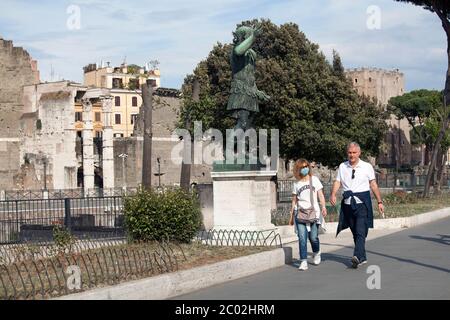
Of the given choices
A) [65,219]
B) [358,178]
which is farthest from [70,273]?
[65,219]

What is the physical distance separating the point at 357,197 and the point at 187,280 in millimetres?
2937

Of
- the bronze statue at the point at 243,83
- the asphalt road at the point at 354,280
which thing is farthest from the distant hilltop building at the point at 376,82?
the asphalt road at the point at 354,280

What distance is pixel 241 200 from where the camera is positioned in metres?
13.1

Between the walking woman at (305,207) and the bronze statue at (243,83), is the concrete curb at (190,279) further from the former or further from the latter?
the bronze statue at (243,83)

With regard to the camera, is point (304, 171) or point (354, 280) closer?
point (354, 280)

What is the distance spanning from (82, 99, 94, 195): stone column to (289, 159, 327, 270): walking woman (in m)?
53.2

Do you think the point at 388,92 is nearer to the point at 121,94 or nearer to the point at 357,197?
the point at 121,94

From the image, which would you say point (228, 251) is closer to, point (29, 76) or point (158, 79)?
point (29, 76)

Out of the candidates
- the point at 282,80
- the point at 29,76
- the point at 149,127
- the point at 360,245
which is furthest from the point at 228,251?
the point at 29,76

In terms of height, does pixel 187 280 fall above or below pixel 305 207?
below

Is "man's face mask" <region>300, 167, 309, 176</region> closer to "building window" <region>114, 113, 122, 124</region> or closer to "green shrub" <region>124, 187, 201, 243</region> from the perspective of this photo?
"green shrub" <region>124, 187, 201, 243</region>

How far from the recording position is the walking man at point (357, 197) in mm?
10523

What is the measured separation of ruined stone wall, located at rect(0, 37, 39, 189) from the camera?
6675 cm

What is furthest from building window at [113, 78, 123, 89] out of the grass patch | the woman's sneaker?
the woman's sneaker
